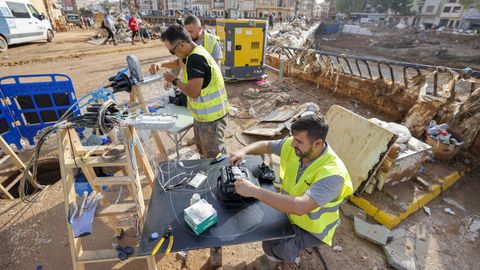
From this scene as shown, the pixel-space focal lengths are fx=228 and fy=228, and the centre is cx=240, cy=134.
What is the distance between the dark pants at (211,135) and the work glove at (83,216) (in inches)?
57.6

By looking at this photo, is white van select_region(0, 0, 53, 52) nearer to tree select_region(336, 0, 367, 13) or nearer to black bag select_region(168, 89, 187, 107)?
black bag select_region(168, 89, 187, 107)

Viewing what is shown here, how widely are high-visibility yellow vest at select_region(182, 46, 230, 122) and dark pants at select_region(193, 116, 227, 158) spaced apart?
0.09m

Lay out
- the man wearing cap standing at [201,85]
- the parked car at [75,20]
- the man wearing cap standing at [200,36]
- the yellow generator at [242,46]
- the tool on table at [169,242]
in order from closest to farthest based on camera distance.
Result: the tool on table at [169,242] < the man wearing cap standing at [201,85] < the man wearing cap standing at [200,36] < the yellow generator at [242,46] < the parked car at [75,20]

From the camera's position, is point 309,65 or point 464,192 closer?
point 464,192

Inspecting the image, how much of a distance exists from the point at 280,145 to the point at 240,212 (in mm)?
743

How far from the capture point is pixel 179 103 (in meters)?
3.69

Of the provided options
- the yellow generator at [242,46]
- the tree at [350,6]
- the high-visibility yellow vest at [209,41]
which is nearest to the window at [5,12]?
the yellow generator at [242,46]

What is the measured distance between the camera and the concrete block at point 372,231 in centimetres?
262

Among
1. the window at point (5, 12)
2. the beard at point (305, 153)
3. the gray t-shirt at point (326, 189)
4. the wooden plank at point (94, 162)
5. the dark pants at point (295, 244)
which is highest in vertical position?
the window at point (5, 12)

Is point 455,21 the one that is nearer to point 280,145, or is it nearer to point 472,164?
point 472,164

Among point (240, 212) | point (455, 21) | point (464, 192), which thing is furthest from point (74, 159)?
point (455, 21)

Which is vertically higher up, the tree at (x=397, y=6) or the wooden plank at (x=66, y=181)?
the tree at (x=397, y=6)

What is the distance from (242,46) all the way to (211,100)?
4754mm

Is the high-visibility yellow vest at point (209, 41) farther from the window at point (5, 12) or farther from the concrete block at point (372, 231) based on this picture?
the window at point (5, 12)
